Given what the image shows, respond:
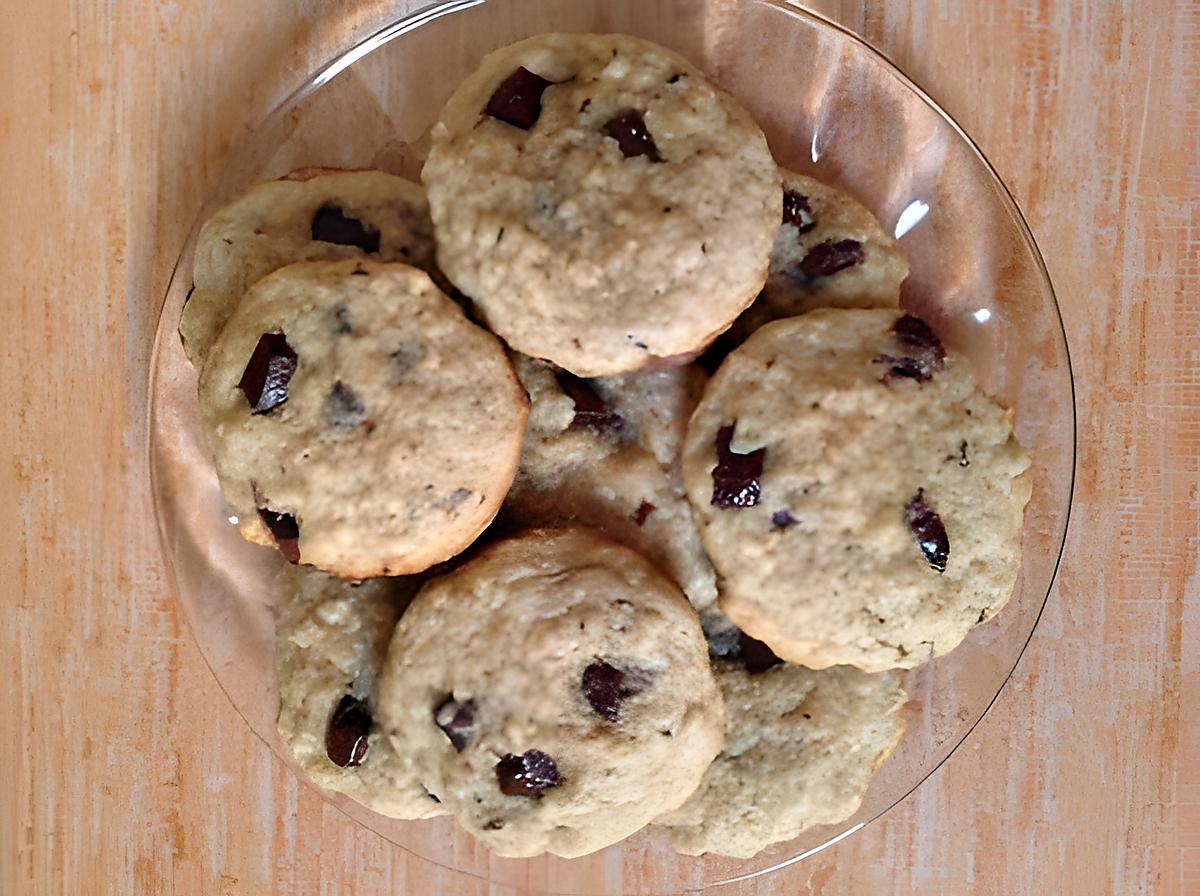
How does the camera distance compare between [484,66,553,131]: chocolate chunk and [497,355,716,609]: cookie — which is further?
[497,355,716,609]: cookie

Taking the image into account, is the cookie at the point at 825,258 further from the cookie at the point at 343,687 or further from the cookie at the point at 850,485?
the cookie at the point at 343,687

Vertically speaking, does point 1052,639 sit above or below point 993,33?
below

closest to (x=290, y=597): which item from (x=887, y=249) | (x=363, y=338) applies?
(x=363, y=338)

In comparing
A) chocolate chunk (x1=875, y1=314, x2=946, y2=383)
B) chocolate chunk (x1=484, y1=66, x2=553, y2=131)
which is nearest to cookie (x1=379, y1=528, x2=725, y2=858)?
chocolate chunk (x1=875, y1=314, x2=946, y2=383)

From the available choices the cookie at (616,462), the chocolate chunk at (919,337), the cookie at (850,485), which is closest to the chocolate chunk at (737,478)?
the cookie at (850,485)

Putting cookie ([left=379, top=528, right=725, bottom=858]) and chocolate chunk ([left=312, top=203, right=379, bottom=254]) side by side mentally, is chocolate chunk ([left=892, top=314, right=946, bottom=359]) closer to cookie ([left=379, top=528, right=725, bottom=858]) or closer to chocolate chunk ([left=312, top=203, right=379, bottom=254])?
cookie ([left=379, top=528, right=725, bottom=858])

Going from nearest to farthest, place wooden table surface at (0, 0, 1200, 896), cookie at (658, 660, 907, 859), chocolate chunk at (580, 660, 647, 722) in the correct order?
chocolate chunk at (580, 660, 647, 722) < cookie at (658, 660, 907, 859) < wooden table surface at (0, 0, 1200, 896)

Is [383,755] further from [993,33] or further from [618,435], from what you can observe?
[993,33]
